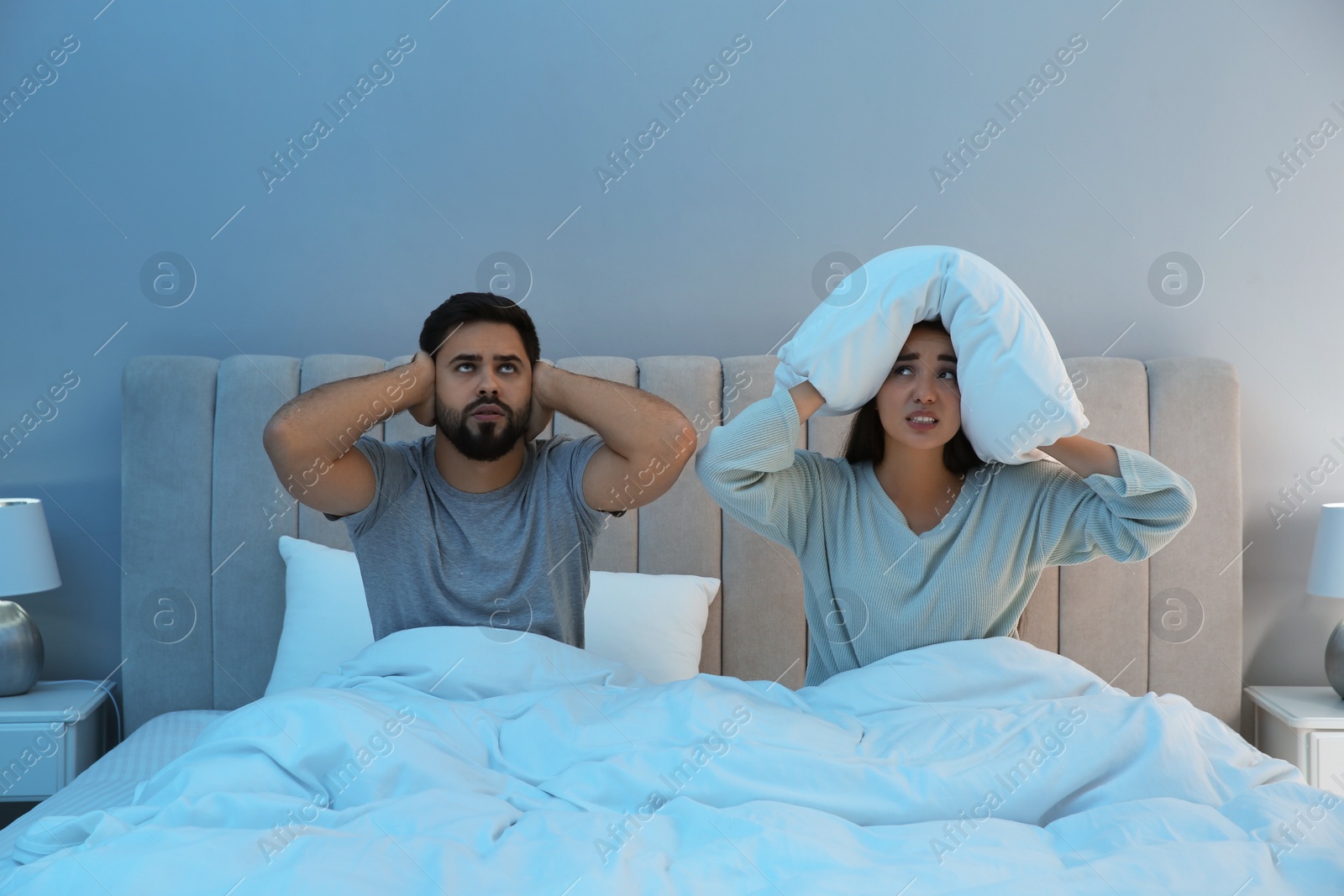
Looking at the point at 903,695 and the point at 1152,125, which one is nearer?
the point at 903,695

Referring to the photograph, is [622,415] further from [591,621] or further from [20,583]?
[20,583]

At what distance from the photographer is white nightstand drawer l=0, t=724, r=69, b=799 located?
1.92m

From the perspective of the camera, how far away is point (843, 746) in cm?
121


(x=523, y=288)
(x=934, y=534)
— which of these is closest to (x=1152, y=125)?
(x=934, y=534)

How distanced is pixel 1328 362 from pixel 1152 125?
0.65 metres

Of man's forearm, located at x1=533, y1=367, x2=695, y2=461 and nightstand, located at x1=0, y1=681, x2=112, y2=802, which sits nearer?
man's forearm, located at x1=533, y1=367, x2=695, y2=461

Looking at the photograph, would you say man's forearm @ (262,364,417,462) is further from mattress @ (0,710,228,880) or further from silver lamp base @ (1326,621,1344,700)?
silver lamp base @ (1326,621,1344,700)

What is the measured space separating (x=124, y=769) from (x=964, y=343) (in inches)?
60.4

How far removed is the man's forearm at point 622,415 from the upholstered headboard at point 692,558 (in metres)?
0.47

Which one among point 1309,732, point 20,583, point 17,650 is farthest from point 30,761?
point 1309,732

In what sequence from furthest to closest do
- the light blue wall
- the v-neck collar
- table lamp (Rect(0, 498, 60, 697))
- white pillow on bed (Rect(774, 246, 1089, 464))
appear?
the light blue wall → table lamp (Rect(0, 498, 60, 697)) → the v-neck collar → white pillow on bed (Rect(774, 246, 1089, 464))

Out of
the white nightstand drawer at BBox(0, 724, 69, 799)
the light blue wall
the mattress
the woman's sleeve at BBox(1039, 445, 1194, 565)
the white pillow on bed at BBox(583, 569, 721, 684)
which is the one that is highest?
the light blue wall

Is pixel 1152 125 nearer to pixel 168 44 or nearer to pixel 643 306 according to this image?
pixel 643 306

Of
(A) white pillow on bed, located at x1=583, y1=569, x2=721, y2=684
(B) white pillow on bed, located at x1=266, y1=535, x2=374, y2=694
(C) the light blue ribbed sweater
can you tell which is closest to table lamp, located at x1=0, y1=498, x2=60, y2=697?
(B) white pillow on bed, located at x1=266, y1=535, x2=374, y2=694
